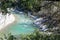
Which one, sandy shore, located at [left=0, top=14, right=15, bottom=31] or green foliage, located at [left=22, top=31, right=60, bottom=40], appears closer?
green foliage, located at [left=22, top=31, right=60, bottom=40]

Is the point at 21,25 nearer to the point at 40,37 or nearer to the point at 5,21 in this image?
the point at 5,21

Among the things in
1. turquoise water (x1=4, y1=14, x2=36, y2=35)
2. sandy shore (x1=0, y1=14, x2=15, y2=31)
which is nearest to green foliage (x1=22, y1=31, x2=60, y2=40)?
turquoise water (x1=4, y1=14, x2=36, y2=35)

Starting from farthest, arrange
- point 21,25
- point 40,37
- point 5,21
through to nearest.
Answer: point 5,21 < point 21,25 < point 40,37

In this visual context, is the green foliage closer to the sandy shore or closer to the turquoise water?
the turquoise water

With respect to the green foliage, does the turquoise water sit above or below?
below

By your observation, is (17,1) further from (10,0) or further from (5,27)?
(5,27)

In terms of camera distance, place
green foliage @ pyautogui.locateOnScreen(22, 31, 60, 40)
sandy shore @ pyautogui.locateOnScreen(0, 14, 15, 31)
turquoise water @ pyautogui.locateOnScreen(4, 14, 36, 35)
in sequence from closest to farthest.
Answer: green foliage @ pyautogui.locateOnScreen(22, 31, 60, 40) < turquoise water @ pyautogui.locateOnScreen(4, 14, 36, 35) < sandy shore @ pyautogui.locateOnScreen(0, 14, 15, 31)

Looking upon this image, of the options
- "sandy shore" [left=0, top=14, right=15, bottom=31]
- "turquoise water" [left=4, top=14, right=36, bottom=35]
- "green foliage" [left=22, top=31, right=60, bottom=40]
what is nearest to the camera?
"green foliage" [left=22, top=31, right=60, bottom=40]

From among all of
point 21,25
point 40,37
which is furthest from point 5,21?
point 40,37

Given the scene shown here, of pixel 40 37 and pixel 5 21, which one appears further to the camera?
pixel 5 21

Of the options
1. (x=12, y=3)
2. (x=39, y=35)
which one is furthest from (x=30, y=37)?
(x=12, y=3)

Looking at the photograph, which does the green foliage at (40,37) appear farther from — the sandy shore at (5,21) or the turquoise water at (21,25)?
the sandy shore at (5,21)
